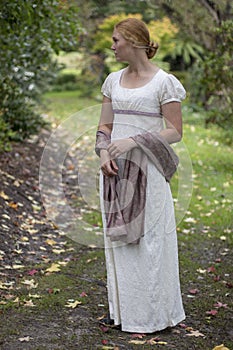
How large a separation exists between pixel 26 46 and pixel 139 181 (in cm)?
569

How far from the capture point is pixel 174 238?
416cm

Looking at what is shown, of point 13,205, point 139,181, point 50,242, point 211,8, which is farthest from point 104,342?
point 211,8

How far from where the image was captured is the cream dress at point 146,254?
13.1 ft

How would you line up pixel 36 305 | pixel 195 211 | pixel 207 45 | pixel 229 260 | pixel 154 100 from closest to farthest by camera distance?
pixel 154 100 → pixel 36 305 → pixel 229 260 → pixel 195 211 → pixel 207 45

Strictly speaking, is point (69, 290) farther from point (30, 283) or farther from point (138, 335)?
point (138, 335)

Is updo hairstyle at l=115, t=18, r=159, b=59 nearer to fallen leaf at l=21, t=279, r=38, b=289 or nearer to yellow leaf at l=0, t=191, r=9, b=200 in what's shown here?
fallen leaf at l=21, t=279, r=38, b=289

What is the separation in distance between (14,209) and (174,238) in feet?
10.6

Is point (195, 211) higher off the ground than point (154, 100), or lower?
lower

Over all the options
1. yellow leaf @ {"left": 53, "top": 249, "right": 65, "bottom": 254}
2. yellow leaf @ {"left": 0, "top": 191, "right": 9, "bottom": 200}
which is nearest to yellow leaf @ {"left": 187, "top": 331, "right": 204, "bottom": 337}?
yellow leaf @ {"left": 53, "top": 249, "right": 65, "bottom": 254}

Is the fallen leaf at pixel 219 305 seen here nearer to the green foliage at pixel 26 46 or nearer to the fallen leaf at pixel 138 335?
the fallen leaf at pixel 138 335

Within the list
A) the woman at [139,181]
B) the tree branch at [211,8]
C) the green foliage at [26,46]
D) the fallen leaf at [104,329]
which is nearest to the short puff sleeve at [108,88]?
the woman at [139,181]

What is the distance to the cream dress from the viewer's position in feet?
13.1

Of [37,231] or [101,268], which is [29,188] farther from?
[101,268]

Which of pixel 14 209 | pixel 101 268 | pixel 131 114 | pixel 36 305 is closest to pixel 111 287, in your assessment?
pixel 36 305
